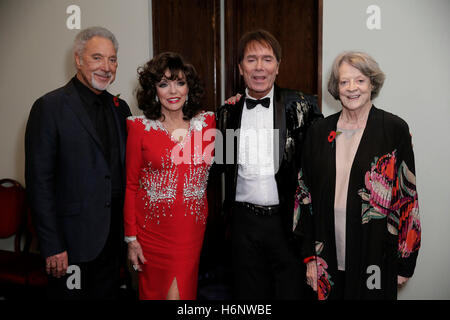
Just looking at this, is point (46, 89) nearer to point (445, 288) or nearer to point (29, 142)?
point (29, 142)

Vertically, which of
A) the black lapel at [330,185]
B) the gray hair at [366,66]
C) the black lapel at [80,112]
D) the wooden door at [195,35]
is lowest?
the black lapel at [330,185]

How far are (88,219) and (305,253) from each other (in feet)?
3.81

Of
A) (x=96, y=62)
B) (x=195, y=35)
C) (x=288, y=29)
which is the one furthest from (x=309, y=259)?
(x=195, y=35)

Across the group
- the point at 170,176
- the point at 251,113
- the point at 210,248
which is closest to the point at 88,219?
the point at 170,176

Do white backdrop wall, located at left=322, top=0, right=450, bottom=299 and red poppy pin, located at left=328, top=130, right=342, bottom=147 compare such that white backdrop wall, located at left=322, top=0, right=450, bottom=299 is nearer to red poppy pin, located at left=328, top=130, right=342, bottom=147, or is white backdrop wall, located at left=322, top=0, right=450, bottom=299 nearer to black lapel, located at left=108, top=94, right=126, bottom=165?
red poppy pin, located at left=328, top=130, right=342, bottom=147

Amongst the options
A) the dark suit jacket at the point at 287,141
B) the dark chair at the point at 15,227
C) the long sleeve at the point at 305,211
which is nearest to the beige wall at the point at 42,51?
the dark chair at the point at 15,227

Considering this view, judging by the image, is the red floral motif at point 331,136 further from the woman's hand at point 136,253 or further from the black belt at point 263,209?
the woman's hand at point 136,253

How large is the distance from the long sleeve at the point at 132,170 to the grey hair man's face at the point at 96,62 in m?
0.28

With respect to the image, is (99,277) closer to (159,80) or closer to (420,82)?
(159,80)

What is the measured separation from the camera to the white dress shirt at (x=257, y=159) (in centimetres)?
190

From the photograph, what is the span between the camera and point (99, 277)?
1901 millimetres

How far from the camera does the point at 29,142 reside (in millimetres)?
1749

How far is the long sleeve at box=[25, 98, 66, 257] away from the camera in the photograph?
5.62ft

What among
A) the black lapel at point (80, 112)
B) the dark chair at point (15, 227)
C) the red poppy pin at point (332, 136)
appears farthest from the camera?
the dark chair at point (15, 227)
